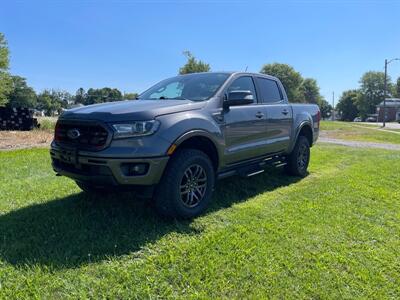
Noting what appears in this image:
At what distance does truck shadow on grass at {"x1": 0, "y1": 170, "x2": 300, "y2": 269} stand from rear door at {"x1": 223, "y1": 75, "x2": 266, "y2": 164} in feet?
2.46

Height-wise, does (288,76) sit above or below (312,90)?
above

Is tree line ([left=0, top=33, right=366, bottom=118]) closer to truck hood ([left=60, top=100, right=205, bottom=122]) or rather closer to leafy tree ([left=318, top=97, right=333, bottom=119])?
leafy tree ([left=318, top=97, right=333, bottom=119])

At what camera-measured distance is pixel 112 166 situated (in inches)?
136

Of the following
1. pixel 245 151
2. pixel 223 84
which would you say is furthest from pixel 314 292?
pixel 223 84

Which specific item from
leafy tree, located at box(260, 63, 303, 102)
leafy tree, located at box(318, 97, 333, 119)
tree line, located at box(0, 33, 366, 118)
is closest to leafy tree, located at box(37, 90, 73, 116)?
tree line, located at box(0, 33, 366, 118)

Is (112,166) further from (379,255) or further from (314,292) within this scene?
(379,255)

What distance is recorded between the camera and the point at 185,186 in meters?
3.99

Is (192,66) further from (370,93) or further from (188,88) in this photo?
(370,93)

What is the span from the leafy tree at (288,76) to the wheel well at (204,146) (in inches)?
2648

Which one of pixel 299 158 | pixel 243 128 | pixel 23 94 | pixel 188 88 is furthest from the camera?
pixel 23 94

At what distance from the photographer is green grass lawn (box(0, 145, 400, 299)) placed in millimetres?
2828

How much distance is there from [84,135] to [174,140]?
3.16 feet

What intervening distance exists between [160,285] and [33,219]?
1.99 m

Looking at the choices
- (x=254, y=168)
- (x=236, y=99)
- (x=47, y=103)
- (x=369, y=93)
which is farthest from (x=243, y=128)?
(x=47, y=103)
